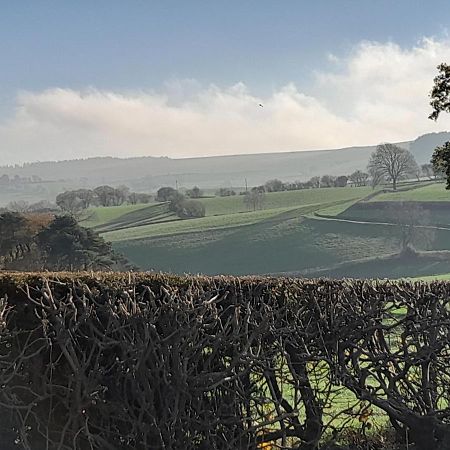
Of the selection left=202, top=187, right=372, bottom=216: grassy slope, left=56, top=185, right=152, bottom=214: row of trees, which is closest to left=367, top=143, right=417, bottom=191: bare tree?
left=202, top=187, right=372, bottom=216: grassy slope

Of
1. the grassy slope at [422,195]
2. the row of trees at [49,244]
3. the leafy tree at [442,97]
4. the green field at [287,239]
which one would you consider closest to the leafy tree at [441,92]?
the leafy tree at [442,97]

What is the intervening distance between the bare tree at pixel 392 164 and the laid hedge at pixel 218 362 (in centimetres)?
8255

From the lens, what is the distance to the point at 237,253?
207ft

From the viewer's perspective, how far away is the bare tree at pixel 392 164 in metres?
86.1

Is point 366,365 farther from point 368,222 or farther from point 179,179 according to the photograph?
point 179,179

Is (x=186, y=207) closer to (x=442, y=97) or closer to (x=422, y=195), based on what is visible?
(x=422, y=195)

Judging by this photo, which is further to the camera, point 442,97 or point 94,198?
point 94,198

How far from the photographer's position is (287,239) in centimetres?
6619

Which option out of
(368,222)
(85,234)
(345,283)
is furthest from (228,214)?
(345,283)

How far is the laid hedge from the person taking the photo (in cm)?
525

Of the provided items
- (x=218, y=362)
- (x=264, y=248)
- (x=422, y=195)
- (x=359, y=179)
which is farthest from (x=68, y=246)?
(x=359, y=179)

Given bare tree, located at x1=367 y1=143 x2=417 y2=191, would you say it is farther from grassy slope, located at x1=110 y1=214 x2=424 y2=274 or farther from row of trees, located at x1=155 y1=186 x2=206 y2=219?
row of trees, located at x1=155 y1=186 x2=206 y2=219

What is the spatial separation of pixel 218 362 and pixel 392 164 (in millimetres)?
85099

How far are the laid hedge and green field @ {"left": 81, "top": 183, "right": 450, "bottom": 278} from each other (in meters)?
43.4
